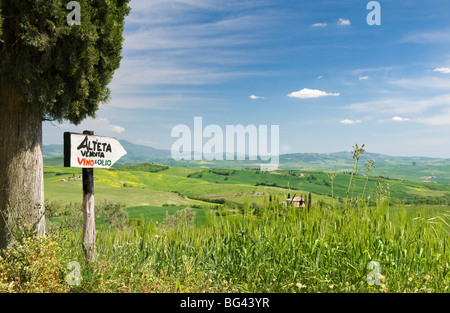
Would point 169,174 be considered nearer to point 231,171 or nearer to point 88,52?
point 231,171

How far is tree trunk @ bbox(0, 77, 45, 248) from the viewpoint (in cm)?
555

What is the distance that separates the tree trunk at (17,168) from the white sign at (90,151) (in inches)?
30.2

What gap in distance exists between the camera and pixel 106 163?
592cm

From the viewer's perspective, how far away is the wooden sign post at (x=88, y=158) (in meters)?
5.44

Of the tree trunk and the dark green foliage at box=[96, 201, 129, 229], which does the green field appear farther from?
the dark green foliage at box=[96, 201, 129, 229]

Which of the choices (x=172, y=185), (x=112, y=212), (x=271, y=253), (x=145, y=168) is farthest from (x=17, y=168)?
(x=145, y=168)

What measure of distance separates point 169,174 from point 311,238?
45.4m

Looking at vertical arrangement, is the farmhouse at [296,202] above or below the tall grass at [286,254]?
above

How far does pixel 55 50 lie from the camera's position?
5.50 metres

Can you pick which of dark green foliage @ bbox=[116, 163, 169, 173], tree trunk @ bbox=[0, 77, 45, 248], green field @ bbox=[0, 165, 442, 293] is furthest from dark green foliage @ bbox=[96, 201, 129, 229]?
dark green foliage @ bbox=[116, 163, 169, 173]

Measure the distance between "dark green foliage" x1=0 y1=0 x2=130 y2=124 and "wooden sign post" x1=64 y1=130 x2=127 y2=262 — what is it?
31.0 inches

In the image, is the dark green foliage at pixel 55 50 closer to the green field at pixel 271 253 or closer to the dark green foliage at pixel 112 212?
the green field at pixel 271 253

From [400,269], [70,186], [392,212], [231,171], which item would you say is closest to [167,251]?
[400,269]

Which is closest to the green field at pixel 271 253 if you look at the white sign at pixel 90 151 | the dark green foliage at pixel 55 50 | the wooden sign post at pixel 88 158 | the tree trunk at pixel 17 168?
the wooden sign post at pixel 88 158
